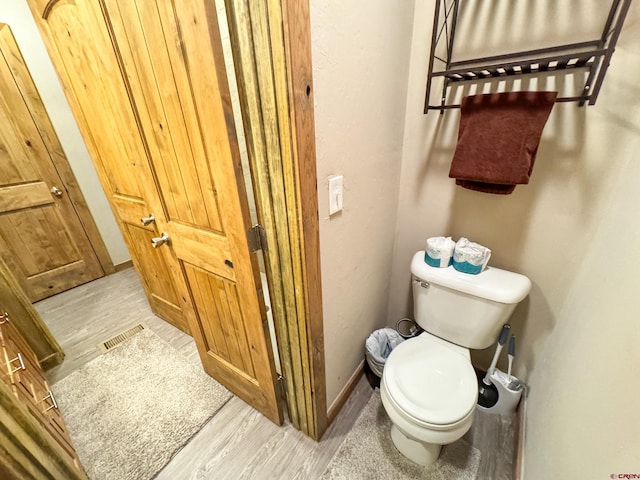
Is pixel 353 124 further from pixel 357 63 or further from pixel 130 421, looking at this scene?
pixel 130 421

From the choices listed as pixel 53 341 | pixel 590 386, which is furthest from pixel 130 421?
pixel 590 386

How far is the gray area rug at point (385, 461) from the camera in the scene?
3.38ft

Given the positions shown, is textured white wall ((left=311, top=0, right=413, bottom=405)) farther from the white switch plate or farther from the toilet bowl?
the toilet bowl

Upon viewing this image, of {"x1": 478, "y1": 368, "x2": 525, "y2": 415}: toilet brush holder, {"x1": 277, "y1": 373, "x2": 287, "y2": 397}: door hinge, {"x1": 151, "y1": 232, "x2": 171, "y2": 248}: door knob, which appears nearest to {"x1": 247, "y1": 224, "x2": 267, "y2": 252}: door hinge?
{"x1": 151, "y1": 232, "x2": 171, "y2": 248}: door knob

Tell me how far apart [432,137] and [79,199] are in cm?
302

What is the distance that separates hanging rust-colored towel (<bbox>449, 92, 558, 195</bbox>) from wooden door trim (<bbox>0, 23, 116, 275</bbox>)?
3076 millimetres

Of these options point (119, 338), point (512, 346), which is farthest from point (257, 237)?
point (119, 338)

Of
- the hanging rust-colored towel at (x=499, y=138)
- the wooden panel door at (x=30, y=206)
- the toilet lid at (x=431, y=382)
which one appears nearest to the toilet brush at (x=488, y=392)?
the toilet lid at (x=431, y=382)

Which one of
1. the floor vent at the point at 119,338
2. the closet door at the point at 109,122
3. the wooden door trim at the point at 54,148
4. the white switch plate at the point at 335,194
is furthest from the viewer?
the wooden door trim at the point at 54,148

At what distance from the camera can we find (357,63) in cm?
78

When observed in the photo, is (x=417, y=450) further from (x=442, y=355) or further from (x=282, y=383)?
(x=282, y=383)

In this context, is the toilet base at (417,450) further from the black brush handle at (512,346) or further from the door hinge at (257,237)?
the door hinge at (257,237)

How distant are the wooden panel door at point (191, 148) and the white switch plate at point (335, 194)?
0.91 ft

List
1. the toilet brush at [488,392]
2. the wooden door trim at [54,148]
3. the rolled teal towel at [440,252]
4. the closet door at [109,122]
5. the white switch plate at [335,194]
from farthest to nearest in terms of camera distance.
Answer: the wooden door trim at [54,148]
the toilet brush at [488,392]
the rolled teal towel at [440,252]
the closet door at [109,122]
the white switch plate at [335,194]
